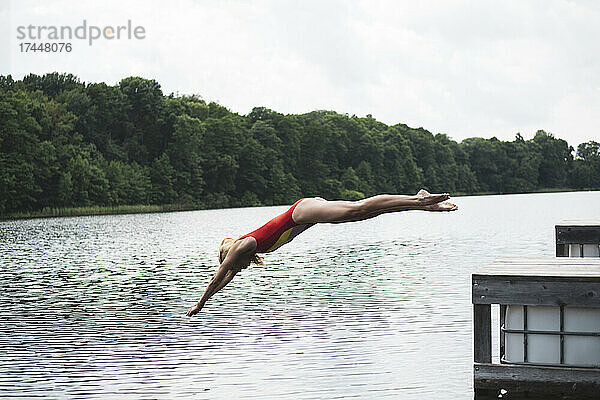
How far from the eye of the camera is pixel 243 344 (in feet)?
42.5

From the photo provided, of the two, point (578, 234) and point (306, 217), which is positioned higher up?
point (306, 217)

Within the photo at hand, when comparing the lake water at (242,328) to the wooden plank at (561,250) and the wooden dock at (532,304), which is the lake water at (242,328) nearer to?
the wooden dock at (532,304)

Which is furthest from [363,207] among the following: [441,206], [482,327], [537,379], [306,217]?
[537,379]

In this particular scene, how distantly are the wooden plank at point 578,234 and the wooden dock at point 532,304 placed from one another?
4.92 m

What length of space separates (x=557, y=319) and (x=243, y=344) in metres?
5.49

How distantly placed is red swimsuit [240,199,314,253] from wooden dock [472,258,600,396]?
76.7 inches

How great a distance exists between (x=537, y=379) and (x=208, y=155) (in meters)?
98.2

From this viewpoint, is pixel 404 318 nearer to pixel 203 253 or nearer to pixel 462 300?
pixel 462 300

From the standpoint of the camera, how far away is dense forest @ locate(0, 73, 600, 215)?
7544cm

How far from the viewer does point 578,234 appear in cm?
1423

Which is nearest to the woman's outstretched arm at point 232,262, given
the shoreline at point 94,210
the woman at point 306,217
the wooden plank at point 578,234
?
the woman at point 306,217

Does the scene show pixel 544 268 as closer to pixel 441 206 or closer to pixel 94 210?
pixel 441 206

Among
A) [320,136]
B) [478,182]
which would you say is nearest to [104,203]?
[320,136]

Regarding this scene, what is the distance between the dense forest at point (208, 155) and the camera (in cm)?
7544
